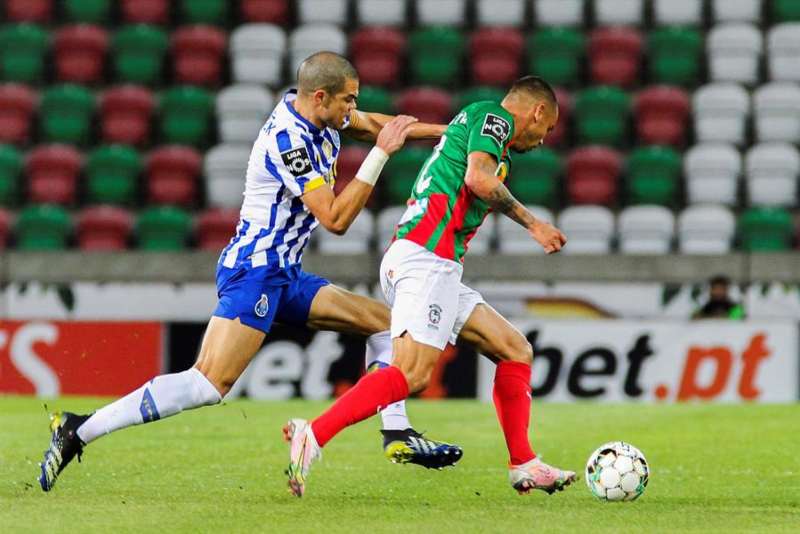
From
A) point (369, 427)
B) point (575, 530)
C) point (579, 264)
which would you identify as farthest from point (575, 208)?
point (575, 530)

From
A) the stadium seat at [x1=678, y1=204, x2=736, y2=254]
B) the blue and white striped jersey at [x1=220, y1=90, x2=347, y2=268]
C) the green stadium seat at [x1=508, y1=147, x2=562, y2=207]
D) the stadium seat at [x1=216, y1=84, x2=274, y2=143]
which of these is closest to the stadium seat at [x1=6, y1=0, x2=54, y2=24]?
the stadium seat at [x1=216, y1=84, x2=274, y2=143]

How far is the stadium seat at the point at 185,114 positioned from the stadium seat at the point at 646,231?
4.84 meters

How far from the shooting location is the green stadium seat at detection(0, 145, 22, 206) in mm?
16625

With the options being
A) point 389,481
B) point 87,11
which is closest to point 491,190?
point 389,481

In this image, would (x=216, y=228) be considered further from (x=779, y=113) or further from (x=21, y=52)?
(x=779, y=113)

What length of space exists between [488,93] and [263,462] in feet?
30.4

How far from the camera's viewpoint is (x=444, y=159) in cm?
662

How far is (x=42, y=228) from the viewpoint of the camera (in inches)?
634

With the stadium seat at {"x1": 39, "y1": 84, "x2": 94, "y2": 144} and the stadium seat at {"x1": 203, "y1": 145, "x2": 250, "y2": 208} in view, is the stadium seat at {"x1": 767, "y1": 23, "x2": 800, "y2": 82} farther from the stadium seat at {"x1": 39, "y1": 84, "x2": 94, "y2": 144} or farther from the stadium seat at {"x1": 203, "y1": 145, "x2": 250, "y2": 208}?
the stadium seat at {"x1": 39, "y1": 84, "x2": 94, "y2": 144}

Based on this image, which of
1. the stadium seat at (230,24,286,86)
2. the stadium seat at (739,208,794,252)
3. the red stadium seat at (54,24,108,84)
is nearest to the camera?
the stadium seat at (739,208,794,252)

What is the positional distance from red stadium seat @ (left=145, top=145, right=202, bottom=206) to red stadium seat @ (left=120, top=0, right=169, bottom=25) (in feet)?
7.74

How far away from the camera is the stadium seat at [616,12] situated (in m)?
18.0

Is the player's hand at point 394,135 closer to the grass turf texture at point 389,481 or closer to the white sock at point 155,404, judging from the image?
the white sock at point 155,404

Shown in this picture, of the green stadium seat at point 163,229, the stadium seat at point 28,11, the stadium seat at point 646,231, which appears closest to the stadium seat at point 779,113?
the stadium seat at point 646,231
